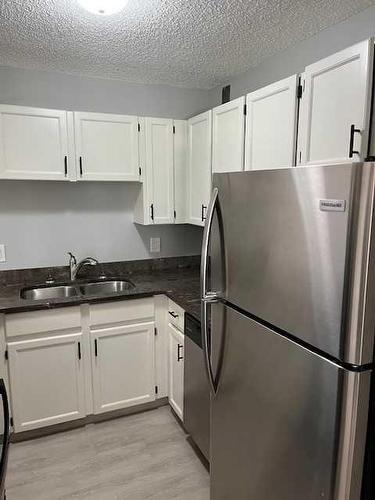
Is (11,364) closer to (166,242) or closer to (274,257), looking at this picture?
(166,242)

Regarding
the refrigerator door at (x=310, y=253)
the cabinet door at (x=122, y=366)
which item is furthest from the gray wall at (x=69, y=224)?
the refrigerator door at (x=310, y=253)

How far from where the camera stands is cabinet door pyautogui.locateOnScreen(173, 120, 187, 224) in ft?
8.80

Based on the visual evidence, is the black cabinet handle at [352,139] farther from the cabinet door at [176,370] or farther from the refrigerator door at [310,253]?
the cabinet door at [176,370]

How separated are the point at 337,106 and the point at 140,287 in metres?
1.67

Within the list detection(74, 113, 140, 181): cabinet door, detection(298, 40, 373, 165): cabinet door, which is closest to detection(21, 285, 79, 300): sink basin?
detection(74, 113, 140, 181): cabinet door

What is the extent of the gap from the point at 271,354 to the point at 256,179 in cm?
58

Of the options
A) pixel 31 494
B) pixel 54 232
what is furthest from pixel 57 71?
pixel 31 494

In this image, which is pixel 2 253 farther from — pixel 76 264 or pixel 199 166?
pixel 199 166

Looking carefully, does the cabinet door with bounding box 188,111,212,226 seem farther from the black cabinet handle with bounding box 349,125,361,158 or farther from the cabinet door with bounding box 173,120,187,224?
the black cabinet handle with bounding box 349,125,361,158

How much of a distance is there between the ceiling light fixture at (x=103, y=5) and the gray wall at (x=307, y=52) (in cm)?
102

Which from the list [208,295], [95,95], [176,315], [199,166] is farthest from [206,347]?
[95,95]

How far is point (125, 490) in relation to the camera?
191 centimetres

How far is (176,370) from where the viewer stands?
7.79 feet

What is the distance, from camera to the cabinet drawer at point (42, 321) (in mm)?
2123
